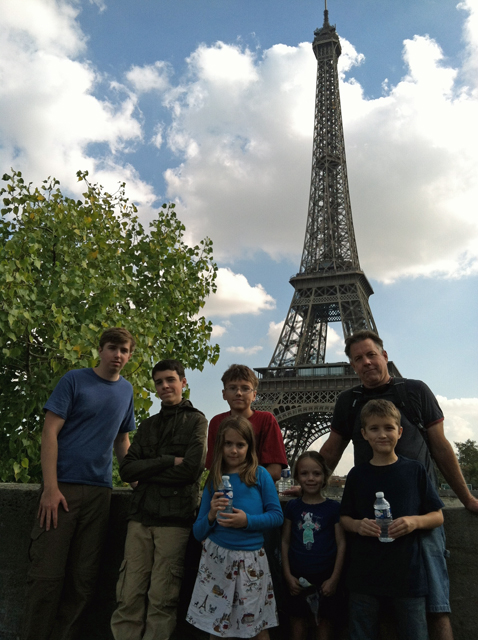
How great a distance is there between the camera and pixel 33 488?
417cm

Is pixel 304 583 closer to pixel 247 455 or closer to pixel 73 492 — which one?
pixel 247 455

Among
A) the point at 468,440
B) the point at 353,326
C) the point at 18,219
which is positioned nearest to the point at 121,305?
the point at 18,219

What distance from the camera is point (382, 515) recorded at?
2891mm

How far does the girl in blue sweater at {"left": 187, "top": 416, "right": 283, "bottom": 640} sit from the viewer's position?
299 cm

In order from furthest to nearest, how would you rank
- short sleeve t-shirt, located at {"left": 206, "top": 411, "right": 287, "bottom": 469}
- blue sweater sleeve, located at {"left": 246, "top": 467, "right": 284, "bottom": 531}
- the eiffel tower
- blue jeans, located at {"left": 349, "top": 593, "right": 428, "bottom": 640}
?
1. the eiffel tower
2. short sleeve t-shirt, located at {"left": 206, "top": 411, "right": 287, "bottom": 469}
3. blue sweater sleeve, located at {"left": 246, "top": 467, "right": 284, "bottom": 531}
4. blue jeans, located at {"left": 349, "top": 593, "right": 428, "bottom": 640}

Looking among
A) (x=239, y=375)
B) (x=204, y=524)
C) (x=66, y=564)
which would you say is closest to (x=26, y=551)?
(x=66, y=564)

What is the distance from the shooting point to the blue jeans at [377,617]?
9.23ft

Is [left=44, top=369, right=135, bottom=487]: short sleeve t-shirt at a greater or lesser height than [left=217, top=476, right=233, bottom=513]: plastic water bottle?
greater

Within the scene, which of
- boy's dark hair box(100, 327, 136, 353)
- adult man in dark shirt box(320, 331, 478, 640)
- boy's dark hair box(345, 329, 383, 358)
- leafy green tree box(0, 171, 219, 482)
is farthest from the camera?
leafy green tree box(0, 171, 219, 482)

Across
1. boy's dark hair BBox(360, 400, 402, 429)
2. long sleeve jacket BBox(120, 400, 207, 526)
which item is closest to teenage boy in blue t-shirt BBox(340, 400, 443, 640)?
boy's dark hair BBox(360, 400, 402, 429)

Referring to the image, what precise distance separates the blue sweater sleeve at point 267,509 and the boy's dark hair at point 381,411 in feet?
2.46

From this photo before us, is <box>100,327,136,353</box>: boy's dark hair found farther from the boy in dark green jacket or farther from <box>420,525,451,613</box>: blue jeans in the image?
<box>420,525,451,613</box>: blue jeans

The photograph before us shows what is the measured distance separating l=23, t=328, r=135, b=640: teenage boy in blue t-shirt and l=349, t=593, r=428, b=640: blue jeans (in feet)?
6.19

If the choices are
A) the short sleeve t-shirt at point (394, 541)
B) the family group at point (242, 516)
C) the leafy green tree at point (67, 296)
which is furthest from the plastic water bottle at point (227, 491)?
the leafy green tree at point (67, 296)
